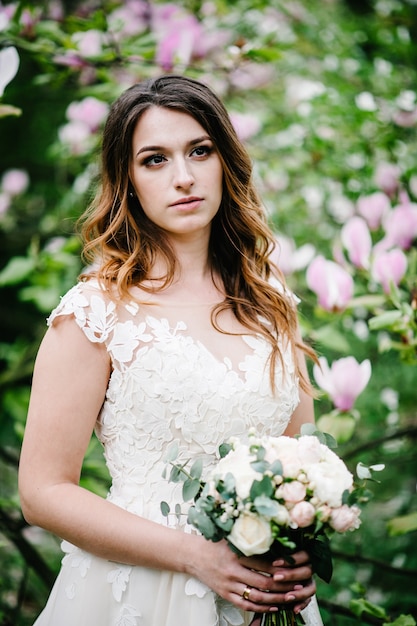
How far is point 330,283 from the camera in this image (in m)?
2.23

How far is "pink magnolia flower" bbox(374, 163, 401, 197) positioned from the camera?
2824 mm

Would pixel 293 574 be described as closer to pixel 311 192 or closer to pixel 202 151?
pixel 202 151

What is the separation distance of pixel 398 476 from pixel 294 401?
6.39ft

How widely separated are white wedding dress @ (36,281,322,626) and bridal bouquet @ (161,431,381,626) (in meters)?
0.24

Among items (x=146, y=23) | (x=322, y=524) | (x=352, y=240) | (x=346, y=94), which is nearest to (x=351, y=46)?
(x=346, y=94)

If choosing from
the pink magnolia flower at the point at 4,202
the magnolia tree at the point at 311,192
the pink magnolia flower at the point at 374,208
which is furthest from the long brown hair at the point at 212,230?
the pink magnolia flower at the point at 4,202

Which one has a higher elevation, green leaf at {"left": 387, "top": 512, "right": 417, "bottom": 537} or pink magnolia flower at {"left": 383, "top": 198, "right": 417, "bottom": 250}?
pink magnolia flower at {"left": 383, "top": 198, "right": 417, "bottom": 250}

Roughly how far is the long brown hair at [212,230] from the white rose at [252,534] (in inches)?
19.7

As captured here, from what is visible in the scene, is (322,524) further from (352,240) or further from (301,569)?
(352,240)

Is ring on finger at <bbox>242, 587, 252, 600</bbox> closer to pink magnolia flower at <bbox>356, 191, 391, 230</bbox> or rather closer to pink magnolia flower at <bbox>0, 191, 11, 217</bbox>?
pink magnolia flower at <bbox>356, 191, 391, 230</bbox>

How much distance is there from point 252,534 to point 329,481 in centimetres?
18

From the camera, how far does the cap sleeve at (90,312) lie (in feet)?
5.09

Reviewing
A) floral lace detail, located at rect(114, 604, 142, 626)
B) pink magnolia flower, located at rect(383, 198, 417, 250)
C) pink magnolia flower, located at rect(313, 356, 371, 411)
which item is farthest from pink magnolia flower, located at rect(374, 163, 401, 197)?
floral lace detail, located at rect(114, 604, 142, 626)

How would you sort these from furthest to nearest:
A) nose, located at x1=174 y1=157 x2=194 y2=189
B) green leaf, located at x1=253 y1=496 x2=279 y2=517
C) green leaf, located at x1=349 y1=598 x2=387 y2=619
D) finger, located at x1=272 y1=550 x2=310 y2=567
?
green leaf, located at x1=349 y1=598 x2=387 y2=619 < nose, located at x1=174 y1=157 x2=194 y2=189 < finger, located at x1=272 y1=550 x2=310 y2=567 < green leaf, located at x1=253 y1=496 x2=279 y2=517
